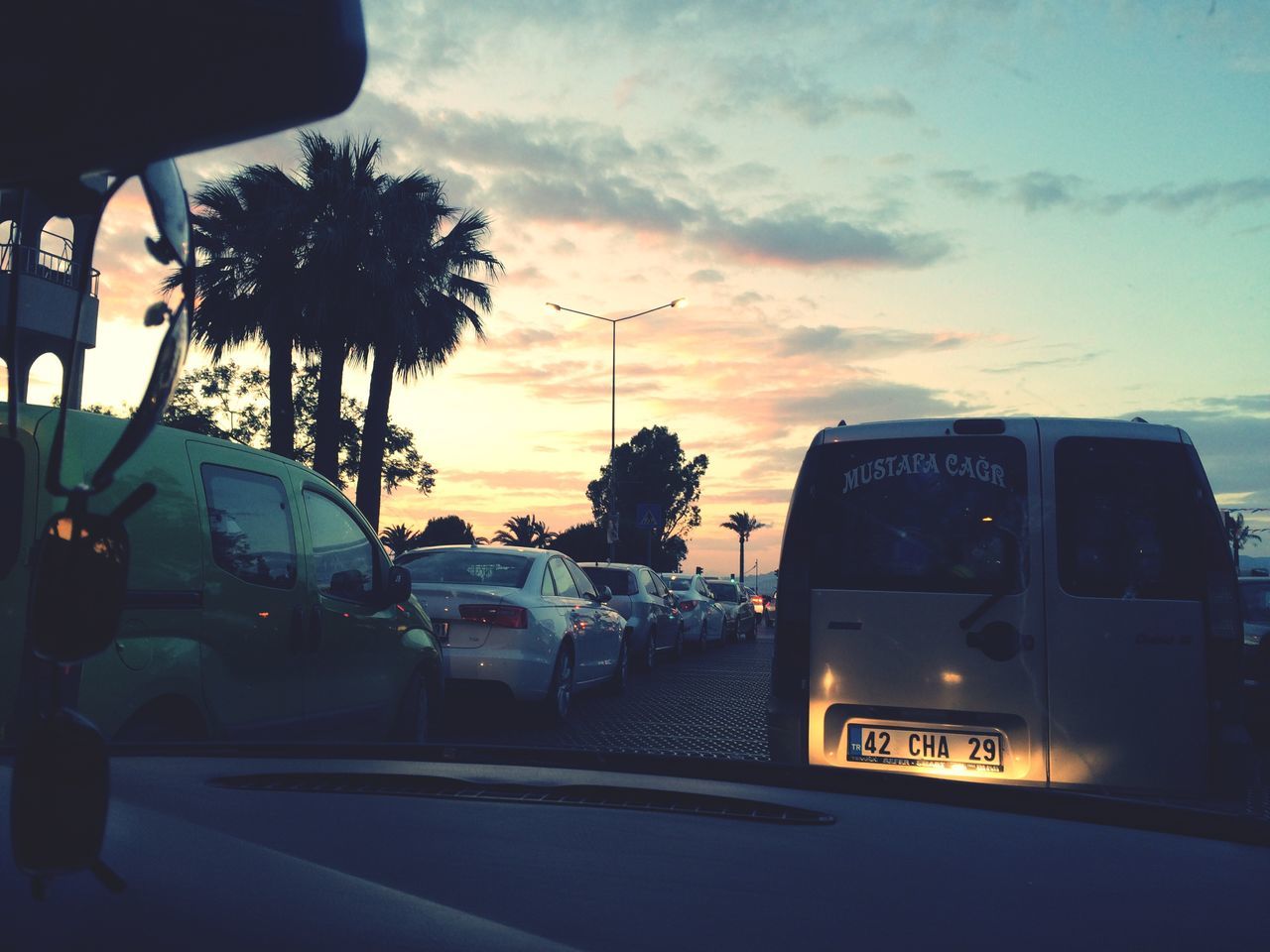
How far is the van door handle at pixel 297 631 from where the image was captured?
5.81m

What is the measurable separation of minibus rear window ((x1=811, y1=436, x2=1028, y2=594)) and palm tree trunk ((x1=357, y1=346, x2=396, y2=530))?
65.4ft

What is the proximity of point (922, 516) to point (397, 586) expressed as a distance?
9.68 ft

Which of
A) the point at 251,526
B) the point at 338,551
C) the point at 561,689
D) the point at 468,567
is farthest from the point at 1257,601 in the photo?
the point at 251,526

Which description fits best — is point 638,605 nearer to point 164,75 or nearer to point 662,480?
point 164,75

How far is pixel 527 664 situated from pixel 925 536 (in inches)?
209

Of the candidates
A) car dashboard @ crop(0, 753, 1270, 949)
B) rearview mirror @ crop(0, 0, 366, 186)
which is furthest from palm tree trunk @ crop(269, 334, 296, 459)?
rearview mirror @ crop(0, 0, 366, 186)

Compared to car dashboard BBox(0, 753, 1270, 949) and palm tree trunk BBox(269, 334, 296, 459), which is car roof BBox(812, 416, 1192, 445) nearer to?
car dashboard BBox(0, 753, 1270, 949)

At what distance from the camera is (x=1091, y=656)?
504 centimetres

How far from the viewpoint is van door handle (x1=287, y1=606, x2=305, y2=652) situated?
5812mm

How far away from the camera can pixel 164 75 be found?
1086 mm

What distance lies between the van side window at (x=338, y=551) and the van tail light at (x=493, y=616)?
124 inches

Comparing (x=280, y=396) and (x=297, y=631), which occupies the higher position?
(x=280, y=396)

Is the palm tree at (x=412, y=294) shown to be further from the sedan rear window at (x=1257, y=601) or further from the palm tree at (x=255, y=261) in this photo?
the sedan rear window at (x=1257, y=601)

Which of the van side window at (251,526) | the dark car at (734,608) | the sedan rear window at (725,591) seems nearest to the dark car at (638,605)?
the dark car at (734,608)
